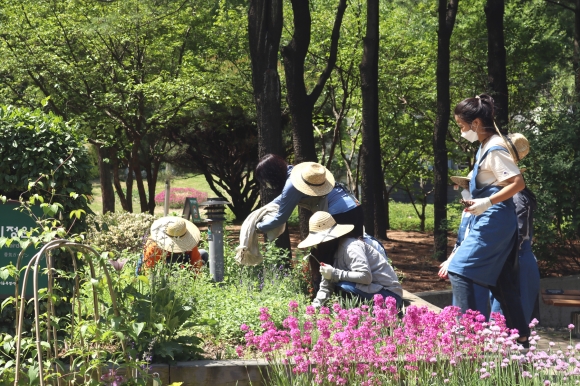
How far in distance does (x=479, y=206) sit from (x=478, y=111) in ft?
2.29

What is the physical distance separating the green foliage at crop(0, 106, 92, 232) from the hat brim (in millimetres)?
1776

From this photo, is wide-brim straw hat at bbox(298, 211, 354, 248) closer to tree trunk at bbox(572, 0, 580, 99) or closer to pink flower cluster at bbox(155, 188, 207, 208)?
tree trunk at bbox(572, 0, 580, 99)

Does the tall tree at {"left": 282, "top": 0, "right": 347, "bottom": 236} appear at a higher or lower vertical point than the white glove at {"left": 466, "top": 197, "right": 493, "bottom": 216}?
higher

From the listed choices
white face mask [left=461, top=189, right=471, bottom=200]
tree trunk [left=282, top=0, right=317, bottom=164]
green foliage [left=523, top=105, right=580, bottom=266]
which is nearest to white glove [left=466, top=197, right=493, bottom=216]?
white face mask [left=461, top=189, right=471, bottom=200]

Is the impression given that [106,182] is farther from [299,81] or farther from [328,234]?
[328,234]

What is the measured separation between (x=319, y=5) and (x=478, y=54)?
13.3 ft

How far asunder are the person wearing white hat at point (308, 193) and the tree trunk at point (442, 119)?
260 inches

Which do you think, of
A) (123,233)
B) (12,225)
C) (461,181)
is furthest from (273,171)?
(123,233)

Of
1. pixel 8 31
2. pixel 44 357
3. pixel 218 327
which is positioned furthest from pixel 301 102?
pixel 8 31

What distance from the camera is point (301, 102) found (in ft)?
34.1

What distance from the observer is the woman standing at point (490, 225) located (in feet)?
17.6

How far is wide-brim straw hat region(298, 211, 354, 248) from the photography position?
6.17 m

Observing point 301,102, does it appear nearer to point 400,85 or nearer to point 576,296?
point 576,296

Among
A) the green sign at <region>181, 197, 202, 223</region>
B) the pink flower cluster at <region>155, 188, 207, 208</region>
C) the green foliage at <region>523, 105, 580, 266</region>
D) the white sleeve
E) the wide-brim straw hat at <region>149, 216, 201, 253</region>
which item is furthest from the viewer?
the pink flower cluster at <region>155, 188, 207, 208</region>
